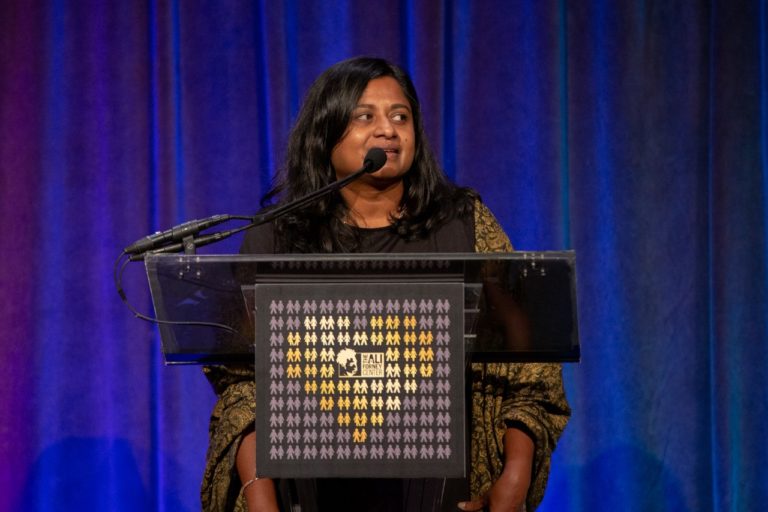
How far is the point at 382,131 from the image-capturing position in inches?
77.4

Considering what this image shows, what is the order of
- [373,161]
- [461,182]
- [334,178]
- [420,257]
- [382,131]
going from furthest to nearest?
[461,182], [334,178], [382,131], [373,161], [420,257]

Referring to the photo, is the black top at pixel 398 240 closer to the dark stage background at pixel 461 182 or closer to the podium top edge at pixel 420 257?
the podium top edge at pixel 420 257

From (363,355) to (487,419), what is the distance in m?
0.60

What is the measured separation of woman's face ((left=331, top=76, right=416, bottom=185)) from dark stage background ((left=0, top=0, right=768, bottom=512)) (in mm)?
951

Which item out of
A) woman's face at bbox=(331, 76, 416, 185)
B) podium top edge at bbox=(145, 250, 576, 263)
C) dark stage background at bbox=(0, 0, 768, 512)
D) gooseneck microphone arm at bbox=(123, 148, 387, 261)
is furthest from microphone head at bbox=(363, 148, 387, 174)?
dark stage background at bbox=(0, 0, 768, 512)

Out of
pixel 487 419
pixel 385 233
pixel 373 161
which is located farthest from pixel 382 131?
pixel 487 419

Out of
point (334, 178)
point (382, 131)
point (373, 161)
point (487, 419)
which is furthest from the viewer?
point (334, 178)

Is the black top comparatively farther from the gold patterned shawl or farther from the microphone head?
the microphone head

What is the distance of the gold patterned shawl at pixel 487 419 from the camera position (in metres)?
1.75

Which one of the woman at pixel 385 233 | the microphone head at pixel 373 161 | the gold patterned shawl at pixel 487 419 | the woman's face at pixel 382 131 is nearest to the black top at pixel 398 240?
the woman at pixel 385 233

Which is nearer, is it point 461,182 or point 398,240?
point 398,240

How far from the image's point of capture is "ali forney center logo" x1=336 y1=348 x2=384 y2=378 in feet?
4.37

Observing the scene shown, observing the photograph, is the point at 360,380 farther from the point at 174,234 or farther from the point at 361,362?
the point at 174,234

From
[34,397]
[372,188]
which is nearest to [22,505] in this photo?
[34,397]
